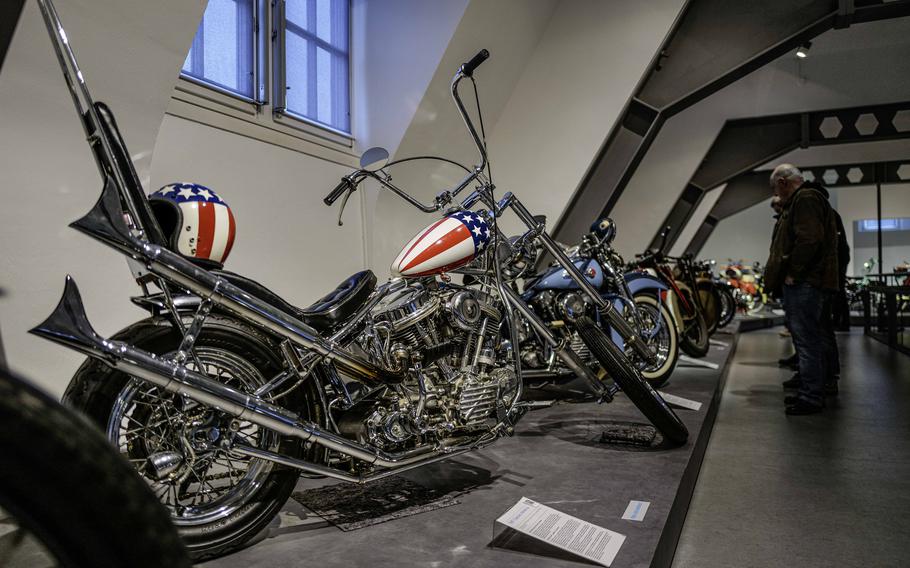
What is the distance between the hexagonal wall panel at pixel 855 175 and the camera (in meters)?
15.6

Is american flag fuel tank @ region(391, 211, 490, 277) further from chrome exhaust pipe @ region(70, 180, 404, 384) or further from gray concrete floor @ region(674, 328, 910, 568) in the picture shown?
gray concrete floor @ region(674, 328, 910, 568)

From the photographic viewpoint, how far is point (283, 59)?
4133 mm

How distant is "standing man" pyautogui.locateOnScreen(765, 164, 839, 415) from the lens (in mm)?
3711

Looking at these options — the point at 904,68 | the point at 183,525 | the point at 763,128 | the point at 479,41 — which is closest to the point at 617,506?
the point at 183,525

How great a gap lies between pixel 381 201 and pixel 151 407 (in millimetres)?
3361

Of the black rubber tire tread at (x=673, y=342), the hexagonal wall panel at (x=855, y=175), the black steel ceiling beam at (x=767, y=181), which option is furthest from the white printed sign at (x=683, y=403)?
the hexagonal wall panel at (x=855, y=175)

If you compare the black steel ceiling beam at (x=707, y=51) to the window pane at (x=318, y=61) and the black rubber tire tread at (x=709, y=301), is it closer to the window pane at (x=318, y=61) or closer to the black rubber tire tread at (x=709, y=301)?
the black rubber tire tread at (x=709, y=301)

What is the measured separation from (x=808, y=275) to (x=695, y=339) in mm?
2073

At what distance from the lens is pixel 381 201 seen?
4.78 metres

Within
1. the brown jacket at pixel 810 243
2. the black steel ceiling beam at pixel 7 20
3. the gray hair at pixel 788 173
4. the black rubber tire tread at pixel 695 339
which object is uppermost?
the gray hair at pixel 788 173

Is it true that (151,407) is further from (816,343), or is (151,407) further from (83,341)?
(816,343)

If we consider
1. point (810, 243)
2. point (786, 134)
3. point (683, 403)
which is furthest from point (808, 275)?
point (786, 134)

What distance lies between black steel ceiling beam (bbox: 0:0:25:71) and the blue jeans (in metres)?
4.11

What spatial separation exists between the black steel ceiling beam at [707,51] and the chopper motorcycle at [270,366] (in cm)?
470
